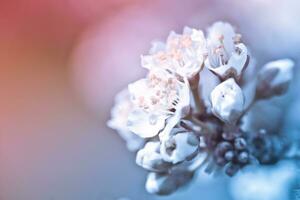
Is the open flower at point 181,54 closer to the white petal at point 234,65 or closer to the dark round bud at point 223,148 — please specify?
the white petal at point 234,65

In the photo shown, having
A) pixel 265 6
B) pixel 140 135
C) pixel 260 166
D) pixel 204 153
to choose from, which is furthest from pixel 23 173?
pixel 265 6

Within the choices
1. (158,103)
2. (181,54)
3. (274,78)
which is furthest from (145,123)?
(274,78)

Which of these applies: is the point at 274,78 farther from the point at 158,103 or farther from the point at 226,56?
the point at 158,103

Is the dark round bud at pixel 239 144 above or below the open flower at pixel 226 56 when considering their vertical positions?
below

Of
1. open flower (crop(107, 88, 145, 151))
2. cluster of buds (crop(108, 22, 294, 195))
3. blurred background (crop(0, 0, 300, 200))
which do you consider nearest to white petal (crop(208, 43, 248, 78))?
cluster of buds (crop(108, 22, 294, 195))

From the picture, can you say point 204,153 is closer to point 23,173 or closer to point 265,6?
point 265,6

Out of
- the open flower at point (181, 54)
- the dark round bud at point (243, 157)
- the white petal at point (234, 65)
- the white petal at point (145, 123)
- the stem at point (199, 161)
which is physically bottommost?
the dark round bud at point (243, 157)

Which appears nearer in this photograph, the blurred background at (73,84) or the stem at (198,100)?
the stem at (198,100)

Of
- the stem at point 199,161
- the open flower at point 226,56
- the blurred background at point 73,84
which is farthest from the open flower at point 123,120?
the open flower at point 226,56
